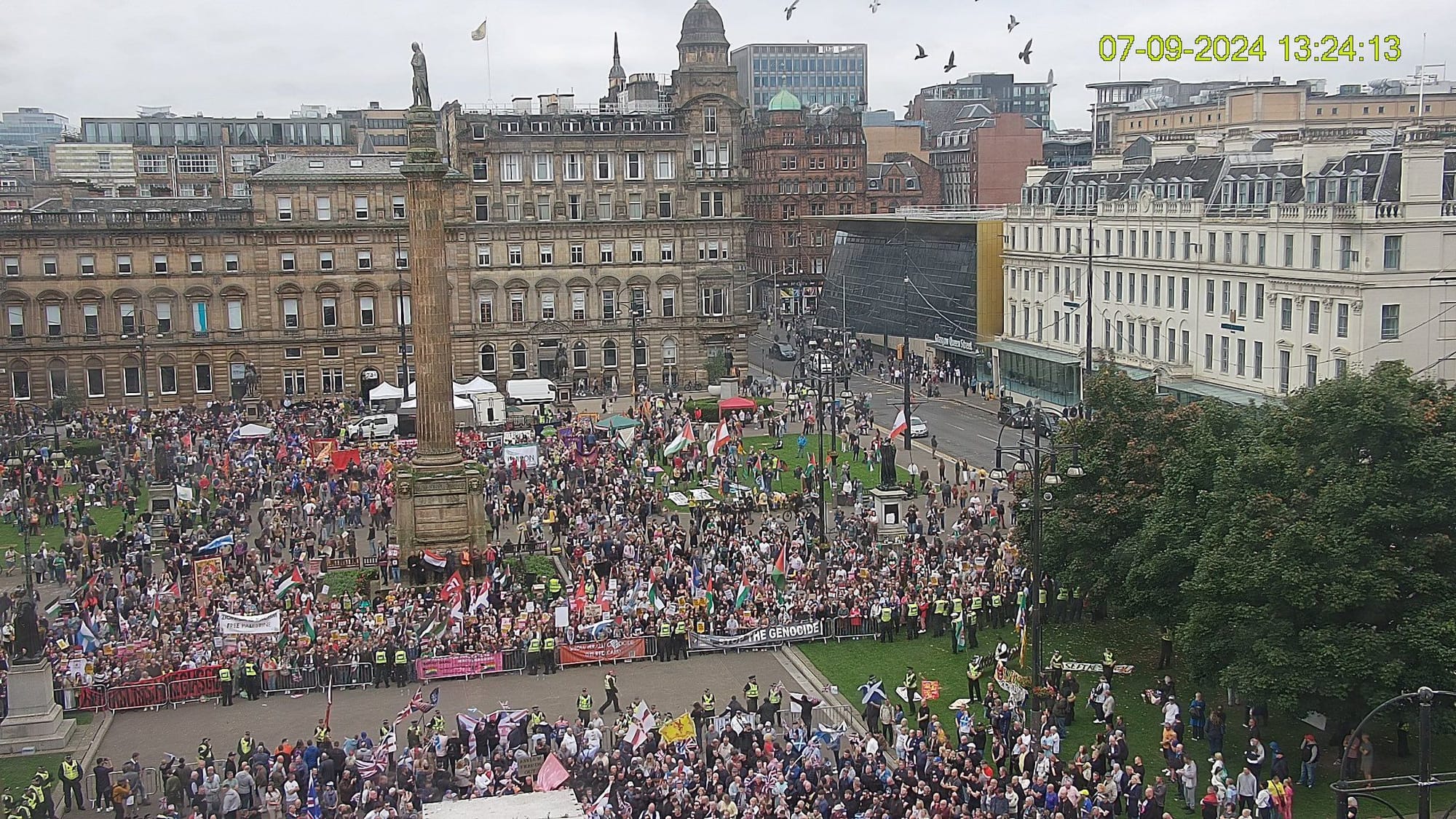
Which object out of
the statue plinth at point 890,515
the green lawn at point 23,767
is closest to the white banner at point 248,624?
the green lawn at point 23,767

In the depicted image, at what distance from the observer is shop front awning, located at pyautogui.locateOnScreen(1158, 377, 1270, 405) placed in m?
61.8

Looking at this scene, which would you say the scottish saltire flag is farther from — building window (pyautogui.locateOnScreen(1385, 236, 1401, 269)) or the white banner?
building window (pyautogui.locateOnScreen(1385, 236, 1401, 269))

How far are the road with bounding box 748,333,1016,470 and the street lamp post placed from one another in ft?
51.6

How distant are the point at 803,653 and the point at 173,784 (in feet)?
51.2

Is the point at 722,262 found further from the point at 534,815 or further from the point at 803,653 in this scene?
the point at 534,815

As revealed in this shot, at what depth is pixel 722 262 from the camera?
295ft

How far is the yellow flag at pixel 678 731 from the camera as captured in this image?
29703mm

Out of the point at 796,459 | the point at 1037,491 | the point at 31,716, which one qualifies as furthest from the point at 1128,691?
the point at 796,459

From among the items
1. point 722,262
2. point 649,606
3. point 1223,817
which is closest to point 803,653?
point 649,606

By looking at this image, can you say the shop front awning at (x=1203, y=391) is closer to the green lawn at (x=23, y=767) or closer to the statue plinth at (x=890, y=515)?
the statue plinth at (x=890, y=515)

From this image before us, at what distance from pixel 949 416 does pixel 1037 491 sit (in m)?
47.9

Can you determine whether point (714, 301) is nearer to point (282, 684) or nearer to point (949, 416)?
point (949, 416)

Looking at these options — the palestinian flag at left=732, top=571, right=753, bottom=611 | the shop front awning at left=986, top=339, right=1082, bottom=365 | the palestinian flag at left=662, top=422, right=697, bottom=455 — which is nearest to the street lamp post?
the palestinian flag at left=732, top=571, right=753, bottom=611

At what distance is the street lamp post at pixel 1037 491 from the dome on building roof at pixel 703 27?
52.1 m
